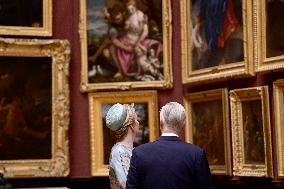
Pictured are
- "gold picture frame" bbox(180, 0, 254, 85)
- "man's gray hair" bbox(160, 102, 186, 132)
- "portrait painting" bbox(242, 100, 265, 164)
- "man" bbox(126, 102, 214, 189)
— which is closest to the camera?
"man" bbox(126, 102, 214, 189)

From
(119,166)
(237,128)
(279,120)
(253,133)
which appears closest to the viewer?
(119,166)

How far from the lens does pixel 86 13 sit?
930 cm

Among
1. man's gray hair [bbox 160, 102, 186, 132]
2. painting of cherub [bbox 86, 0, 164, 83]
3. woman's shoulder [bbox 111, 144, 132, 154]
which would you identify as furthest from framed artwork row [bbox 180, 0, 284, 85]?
man's gray hair [bbox 160, 102, 186, 132]

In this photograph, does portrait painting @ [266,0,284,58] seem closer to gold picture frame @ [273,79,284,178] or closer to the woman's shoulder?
gold picture frame @ [273,79,284,178]

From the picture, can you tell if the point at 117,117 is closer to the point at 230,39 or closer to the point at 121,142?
the point at 121,142

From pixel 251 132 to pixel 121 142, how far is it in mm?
3156

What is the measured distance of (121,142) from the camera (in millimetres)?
5086

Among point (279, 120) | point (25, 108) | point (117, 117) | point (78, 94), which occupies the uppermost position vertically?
point (78, 94)

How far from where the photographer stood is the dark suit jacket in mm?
4305

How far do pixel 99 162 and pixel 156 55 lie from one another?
75.5 inches

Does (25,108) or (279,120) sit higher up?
(25,108)

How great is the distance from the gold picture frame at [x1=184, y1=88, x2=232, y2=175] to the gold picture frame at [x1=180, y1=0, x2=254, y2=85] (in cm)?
26

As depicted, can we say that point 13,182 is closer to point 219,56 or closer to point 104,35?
point 104,35

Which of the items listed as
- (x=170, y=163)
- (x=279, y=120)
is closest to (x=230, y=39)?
(x=279, y=120)
